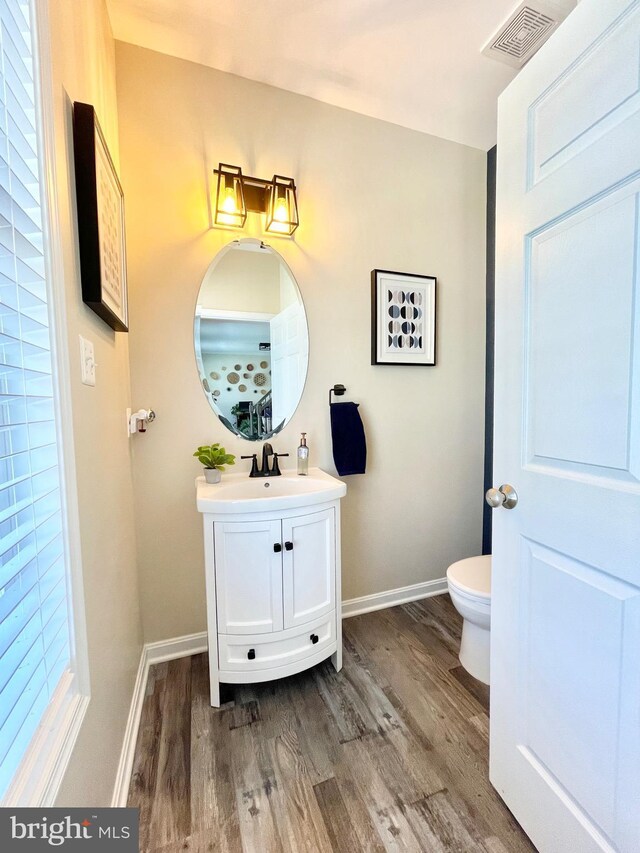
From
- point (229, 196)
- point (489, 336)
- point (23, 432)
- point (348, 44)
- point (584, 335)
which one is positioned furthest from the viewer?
point (489, 336)

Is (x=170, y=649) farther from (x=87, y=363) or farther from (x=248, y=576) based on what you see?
(x=87, y=363)

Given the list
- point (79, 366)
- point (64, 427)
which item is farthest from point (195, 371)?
point (64, 427)

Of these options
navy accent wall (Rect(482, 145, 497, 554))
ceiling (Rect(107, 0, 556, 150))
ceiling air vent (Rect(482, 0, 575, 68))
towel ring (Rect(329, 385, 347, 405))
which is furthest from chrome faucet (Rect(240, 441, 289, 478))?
ceiling air vent (Rect(482, 0, 575, 68))

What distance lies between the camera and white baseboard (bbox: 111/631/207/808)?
1.12m

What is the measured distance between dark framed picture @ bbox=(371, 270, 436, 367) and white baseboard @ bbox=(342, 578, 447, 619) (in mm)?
1361

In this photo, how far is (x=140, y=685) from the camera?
1536 mm

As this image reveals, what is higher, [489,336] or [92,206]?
[92,206]

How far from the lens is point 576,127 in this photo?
83 centimetres

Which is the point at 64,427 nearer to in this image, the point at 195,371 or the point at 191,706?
the point at 195,371

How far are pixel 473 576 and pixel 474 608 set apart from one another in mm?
155

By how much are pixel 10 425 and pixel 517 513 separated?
117cm

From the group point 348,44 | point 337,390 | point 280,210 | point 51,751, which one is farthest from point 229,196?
point 51,751

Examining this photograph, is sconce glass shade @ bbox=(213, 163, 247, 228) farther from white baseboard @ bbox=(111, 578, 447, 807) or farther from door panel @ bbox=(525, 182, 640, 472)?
white baseboard @ bbox=(111, 578, 447, 807)

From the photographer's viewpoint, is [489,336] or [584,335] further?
[489,336]
